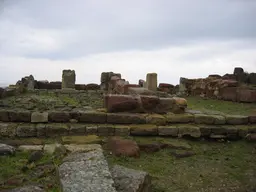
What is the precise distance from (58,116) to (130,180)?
3.36 metres

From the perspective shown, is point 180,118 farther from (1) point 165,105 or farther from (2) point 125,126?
(2) point 125,126

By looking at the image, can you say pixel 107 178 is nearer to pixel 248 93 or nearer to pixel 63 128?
pixel 63 128

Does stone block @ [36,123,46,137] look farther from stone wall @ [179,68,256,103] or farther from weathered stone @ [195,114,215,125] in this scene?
stone wall @ [179,68,256,103]

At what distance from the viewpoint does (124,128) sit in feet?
21.2

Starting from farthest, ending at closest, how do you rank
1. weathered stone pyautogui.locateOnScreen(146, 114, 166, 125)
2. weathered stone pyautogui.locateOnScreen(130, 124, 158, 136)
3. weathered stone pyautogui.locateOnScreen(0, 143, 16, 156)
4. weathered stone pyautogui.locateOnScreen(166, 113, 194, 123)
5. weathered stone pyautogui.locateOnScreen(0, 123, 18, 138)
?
1. weathered stone pyautogui.locateOnScreen(166, 113, 194, 123)
2. weathered stone pyautogui.locateOnScreen(146, 114, 166, 125)
3. weathered stone pyautogui.locateOnScreen(130, 124, 158, 136)
4. weathered stone pyautogui.locateOnScreen(0, 123, 18, 138)
5. weathered stone pyautogui.locateOnScreen(0, 143, 16, 156)

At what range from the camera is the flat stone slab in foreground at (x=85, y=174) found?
3414 millimetres

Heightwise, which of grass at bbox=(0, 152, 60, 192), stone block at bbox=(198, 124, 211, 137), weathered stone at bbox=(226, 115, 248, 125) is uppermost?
weathered stone at bbox=(226, 115, 248, 125)

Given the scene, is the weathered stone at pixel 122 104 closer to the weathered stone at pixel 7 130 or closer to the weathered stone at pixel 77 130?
the weathered stone at pixel 77 130

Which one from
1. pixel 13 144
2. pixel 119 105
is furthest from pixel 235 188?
pixel 13 144

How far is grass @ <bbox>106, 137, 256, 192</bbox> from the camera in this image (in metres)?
4.48

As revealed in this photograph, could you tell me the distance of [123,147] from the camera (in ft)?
18.0

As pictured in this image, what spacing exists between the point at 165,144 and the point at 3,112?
355cm

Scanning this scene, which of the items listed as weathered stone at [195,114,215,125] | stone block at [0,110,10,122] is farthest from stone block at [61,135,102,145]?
weathered stone at [195,114,215,125]

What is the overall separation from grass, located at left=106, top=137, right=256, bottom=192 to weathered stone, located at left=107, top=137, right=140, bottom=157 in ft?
0.38
